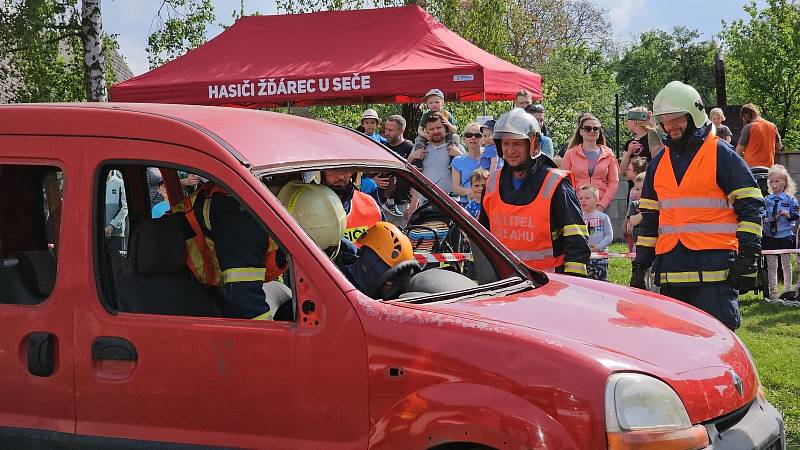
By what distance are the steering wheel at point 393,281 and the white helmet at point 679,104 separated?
2.34m

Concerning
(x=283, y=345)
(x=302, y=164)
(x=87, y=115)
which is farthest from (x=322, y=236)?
(x=87, y=115)

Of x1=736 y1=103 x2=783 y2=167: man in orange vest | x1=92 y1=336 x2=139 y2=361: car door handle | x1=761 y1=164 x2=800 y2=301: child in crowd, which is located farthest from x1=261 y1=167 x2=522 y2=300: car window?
x1=736 y1=103 x2=783 y2=167: man in orange vest

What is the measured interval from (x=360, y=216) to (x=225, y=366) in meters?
3.44

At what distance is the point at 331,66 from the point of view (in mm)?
13930

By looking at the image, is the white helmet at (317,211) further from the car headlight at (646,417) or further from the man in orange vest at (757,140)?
the man in orange vest at (757,140)

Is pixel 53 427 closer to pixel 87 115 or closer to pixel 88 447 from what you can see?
pixel 88 447

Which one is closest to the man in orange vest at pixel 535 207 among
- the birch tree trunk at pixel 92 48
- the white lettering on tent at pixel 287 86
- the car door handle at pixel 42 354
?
the car door handle at pixel 42 354

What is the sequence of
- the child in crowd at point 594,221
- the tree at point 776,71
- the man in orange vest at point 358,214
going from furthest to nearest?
the tree at point 776,71
the child in crowd at point 594,221
the man in orange vest at point 358,214

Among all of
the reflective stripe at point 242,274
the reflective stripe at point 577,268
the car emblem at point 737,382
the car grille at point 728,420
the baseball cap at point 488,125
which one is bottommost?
the car grille at point 728,420

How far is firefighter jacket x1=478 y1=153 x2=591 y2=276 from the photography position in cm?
555

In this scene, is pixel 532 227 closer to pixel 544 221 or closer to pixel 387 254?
pixel 544 221

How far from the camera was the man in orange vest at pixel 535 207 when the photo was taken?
5.58 m

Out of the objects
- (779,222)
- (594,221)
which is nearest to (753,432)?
(594,221)

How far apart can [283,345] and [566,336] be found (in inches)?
37.4
